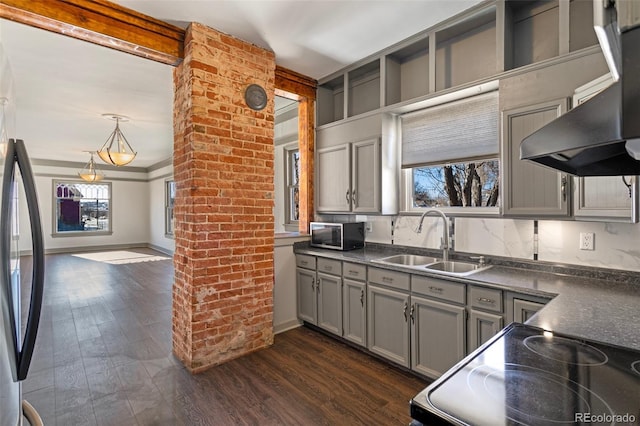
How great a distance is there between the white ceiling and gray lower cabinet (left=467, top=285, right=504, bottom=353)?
2.14m

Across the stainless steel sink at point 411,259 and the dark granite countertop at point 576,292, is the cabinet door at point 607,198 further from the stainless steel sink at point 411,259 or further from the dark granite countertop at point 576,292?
the stainless steel sink at point 411,259

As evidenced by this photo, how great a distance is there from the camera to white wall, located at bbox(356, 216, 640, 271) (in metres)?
2.05

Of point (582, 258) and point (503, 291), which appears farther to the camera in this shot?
point (582, 258)

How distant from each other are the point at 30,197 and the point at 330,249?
8.88 ft

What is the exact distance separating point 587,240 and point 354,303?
1.82m

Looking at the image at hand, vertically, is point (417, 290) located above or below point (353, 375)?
above

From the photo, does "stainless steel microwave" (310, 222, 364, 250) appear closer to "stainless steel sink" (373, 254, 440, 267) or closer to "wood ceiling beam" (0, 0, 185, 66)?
"stainless steel sink" (373, 254, 440, 267)

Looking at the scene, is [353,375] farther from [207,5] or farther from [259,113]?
[207,5]

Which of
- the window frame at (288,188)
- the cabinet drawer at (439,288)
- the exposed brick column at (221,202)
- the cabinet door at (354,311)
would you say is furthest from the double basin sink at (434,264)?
the window frame at (288,188)

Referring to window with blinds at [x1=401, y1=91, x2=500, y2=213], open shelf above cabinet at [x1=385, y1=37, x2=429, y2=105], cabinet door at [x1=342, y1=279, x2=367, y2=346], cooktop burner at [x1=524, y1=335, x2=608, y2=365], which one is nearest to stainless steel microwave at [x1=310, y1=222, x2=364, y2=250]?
cabinet door at [x1=342, y1=279, x2=367, y2=346]

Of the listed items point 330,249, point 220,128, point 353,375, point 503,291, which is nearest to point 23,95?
point 220,128

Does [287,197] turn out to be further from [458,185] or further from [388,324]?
[388,324]

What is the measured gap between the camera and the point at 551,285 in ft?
6.54

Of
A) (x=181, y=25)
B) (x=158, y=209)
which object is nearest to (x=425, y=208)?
(x=181, y=25)
